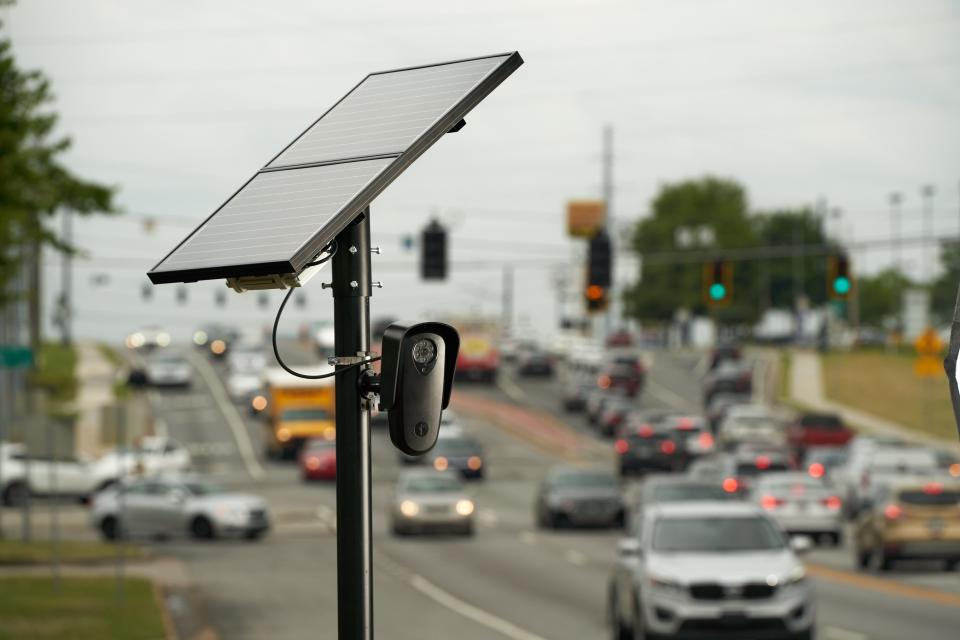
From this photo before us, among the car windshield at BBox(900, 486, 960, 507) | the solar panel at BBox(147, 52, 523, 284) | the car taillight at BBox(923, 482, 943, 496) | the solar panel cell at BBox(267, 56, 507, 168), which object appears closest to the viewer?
the solar panel at BBox(147, 52, 523, 284)

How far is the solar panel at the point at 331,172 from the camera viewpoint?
599 cm

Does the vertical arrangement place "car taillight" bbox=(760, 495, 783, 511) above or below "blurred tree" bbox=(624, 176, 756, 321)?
below

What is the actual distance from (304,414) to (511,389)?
98.6ft

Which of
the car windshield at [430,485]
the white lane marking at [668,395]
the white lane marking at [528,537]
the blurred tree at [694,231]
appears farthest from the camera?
the blurred tree at [694,231]

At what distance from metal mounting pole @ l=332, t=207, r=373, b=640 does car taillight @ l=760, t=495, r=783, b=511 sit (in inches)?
1188

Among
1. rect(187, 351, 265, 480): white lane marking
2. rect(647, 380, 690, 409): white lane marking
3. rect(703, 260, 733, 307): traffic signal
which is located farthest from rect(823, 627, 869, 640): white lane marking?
rect(647, 380, 690, 409): white lane marking

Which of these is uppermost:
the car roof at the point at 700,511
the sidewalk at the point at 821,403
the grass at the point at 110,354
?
the car roof at the point at 700,511

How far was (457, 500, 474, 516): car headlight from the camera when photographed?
38.2m

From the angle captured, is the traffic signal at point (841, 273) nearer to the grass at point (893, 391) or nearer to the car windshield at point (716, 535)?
the car windshield at point (716, 535)

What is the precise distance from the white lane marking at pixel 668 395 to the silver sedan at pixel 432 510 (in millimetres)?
47997

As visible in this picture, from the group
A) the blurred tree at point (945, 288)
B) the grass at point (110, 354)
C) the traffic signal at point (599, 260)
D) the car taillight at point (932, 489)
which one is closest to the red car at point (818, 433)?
the traffic signal at point (599, 260)

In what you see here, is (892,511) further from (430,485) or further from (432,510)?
(430,485)

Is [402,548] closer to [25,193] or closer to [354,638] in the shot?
[25,193]

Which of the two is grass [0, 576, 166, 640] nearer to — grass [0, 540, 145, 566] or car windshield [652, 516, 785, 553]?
grass [0, 540, 145, 566]
